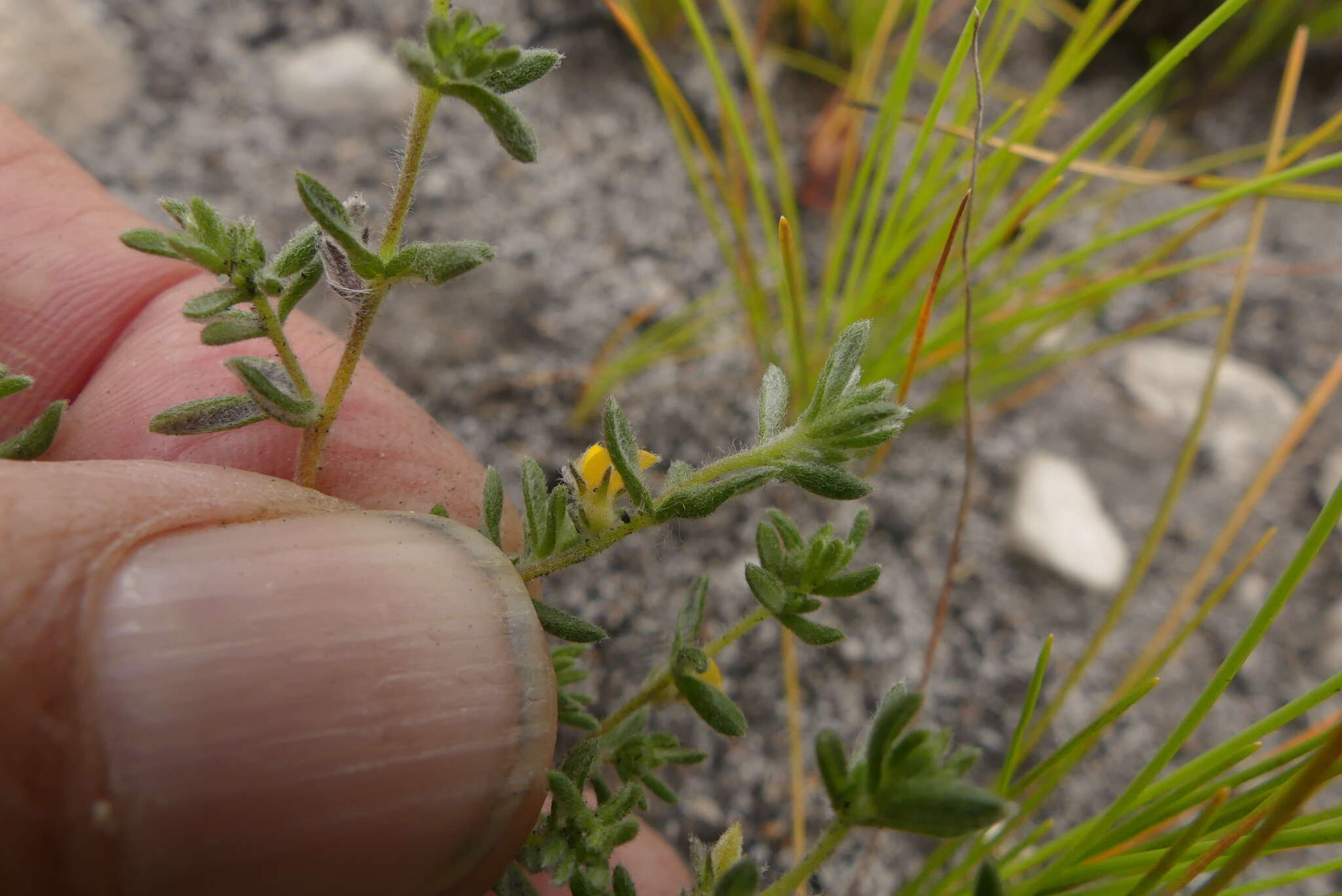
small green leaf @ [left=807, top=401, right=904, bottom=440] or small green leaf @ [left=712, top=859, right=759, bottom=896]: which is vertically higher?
small green leaf @ [left=807, top=401, right=904, bottom=440]

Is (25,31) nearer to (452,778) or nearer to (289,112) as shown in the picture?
(289,112)

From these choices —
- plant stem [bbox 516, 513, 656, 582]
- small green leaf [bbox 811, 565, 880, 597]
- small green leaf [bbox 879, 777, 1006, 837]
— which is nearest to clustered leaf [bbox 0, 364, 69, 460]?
plant stem [bbox 516, 513, 656, 582]

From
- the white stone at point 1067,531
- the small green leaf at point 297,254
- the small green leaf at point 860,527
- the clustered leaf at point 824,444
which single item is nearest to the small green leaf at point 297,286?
Answer: the small green leaf at point 297,254

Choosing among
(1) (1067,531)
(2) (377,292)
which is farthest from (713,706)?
(1) (1067,531)

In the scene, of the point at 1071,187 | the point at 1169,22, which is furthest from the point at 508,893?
the point at 1169,22

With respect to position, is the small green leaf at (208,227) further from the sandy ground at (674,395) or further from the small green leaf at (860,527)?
the sandy ground at (674,395)

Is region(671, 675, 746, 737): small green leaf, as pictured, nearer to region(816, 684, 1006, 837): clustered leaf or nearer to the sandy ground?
region(816, 684, 1006, 837): clustered leaf

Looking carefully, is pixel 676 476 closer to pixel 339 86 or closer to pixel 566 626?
pixel 566 626
